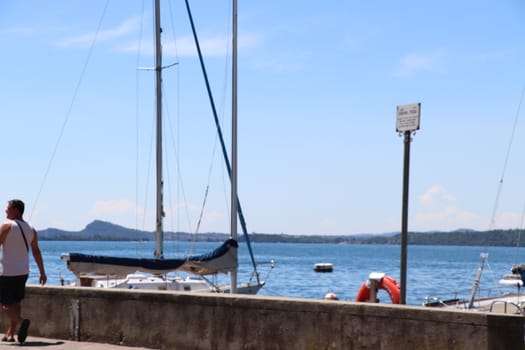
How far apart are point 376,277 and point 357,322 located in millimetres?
8170

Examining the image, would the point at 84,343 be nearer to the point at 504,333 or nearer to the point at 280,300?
the point at 280,300

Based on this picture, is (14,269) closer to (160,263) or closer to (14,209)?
(14,209)

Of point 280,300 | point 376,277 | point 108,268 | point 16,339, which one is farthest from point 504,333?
point 108,268

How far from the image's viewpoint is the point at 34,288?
1136 centimetres

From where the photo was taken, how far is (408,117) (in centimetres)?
1029

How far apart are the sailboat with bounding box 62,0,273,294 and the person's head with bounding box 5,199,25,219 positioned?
13018 millimetres

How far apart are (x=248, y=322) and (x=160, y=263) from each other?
15850mm

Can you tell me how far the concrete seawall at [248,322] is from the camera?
8164mm

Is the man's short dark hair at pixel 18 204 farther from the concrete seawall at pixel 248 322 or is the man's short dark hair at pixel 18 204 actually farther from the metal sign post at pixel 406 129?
the metal sign post at pixel 406 129

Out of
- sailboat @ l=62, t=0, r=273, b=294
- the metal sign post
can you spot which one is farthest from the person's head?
sailboat @ l=62, t=0, r=273, b=294

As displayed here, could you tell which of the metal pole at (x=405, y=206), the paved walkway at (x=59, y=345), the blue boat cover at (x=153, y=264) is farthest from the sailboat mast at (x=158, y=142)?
the metal pole at (x=405, y=206)

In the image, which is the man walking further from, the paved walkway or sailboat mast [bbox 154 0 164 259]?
sailboat mast [bbox 154 0 164 259]

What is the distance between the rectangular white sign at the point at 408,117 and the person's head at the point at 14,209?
14.7 feet

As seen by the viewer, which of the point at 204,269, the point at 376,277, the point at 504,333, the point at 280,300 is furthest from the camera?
the point at 204,269
